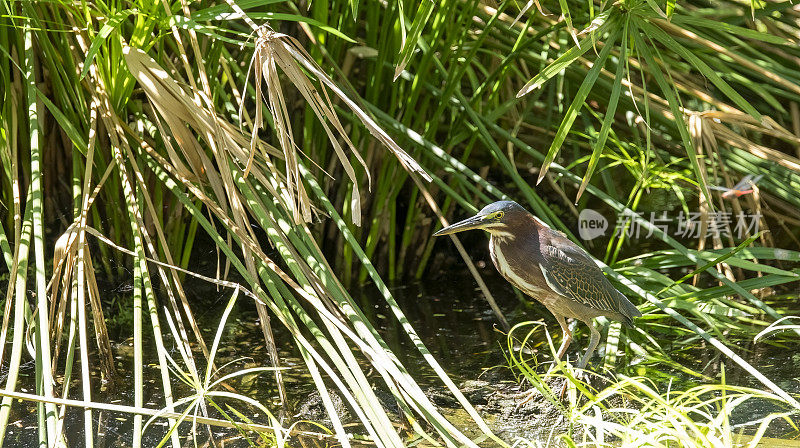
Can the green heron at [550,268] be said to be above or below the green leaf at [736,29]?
below

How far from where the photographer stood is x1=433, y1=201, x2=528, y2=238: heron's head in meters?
2.60

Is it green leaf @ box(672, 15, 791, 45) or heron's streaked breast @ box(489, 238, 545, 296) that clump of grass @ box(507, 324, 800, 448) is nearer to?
heron's streaked breast @ box(489, 238, 545, 296)

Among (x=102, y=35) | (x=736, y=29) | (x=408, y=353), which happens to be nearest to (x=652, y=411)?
(x=408, y=353)

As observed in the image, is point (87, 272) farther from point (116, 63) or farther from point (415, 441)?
point (415, 441)

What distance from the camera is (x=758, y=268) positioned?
2719 mm

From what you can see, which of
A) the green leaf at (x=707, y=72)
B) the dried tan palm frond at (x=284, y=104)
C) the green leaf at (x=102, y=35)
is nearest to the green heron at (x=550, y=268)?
the green leaf at (x=707, y=72)

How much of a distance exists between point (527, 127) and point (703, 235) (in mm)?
951

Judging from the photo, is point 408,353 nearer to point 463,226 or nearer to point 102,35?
point 463,226

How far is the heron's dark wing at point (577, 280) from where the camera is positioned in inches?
105

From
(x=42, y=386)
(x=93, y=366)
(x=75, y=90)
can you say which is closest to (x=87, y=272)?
(x=42, y=386)

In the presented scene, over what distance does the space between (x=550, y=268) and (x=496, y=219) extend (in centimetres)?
26

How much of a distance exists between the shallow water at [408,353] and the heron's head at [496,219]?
1.26ft

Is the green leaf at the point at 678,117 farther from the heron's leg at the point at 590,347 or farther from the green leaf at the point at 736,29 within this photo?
the heron's leg at the point at 590,347

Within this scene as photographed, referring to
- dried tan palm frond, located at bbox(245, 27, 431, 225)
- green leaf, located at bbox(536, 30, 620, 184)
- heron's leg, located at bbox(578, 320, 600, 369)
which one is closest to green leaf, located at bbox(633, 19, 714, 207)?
green leaf, located at bbox(536, 30, 620, 184)
